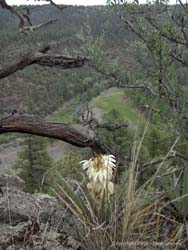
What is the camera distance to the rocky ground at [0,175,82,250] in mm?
2500

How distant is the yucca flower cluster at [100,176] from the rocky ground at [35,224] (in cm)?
21

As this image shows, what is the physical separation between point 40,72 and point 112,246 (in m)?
79.2

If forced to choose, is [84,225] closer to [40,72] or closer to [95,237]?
[95,237]

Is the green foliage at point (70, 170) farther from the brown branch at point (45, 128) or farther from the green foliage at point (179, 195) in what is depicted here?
the green foliage at point (179, 195)

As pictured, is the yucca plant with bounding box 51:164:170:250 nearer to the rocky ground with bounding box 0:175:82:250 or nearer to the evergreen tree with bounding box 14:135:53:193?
the rocky ground with bounding box 0:175:82:250

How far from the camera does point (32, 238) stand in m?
Answer: 2.54

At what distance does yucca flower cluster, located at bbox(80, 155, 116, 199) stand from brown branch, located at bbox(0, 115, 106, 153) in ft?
3.21

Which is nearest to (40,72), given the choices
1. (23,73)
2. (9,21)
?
(23,73)

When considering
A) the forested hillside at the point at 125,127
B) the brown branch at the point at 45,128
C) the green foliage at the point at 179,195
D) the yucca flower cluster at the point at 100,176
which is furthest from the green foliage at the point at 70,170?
the green foliage at the point at 179,195

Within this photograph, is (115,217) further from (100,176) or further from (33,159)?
(33,159)

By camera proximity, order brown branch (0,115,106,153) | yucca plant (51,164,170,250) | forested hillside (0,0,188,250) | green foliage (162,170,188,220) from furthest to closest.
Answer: brown branch (0,115,106,153) < green foliage (162,170,188,220) < forested hillside (0,0,188,250) < yucca plant (51,164,170,250)

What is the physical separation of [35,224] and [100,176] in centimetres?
50

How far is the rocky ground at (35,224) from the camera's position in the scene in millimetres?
2500

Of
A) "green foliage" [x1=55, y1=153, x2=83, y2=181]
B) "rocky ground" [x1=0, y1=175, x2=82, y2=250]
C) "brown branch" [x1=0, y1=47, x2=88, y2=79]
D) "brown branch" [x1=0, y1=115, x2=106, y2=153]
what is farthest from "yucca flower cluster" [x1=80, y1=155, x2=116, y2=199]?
"brown branch" [x1=0, y1=47, x2=88, y2=79]
